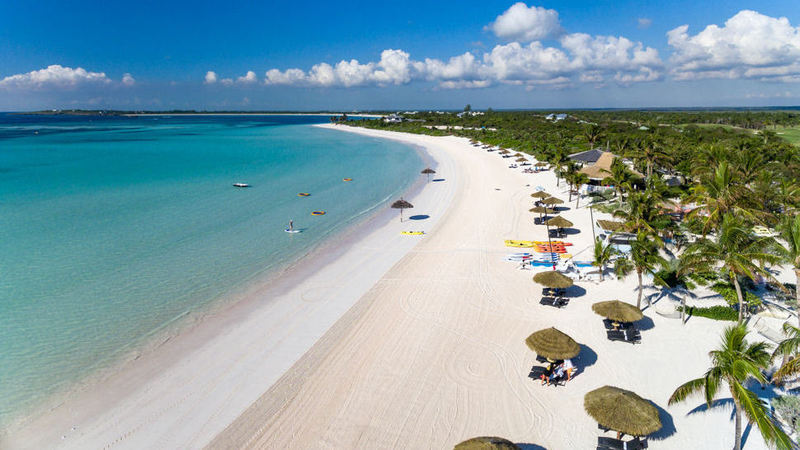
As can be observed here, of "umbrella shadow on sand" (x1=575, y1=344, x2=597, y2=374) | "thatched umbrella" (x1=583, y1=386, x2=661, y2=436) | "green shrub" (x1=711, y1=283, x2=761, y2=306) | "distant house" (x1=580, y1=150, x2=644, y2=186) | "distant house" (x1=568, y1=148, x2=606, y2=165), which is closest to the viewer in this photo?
"thatched umbrella" (x1=583, y1=386, x2=661, y2=436)

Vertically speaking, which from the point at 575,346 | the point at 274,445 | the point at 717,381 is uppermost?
the point at 717,381

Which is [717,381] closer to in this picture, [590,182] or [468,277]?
[468,277]

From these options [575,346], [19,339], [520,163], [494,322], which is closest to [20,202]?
[19,339]

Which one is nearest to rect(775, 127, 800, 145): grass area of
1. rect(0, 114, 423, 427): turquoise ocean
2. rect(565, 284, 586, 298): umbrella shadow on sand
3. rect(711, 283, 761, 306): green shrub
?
rect(0, 114, 423, 427): turquoise ocean

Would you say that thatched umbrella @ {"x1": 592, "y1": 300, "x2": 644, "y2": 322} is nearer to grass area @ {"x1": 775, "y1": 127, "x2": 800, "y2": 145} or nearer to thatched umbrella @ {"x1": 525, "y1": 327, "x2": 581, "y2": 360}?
thatched umbrella @ {"x1": 525, "y1": 327, "x2": 581, "y2": 360}

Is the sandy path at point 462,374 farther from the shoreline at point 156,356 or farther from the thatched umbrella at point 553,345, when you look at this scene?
the shoreline at point 156,356

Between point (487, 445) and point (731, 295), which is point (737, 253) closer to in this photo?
point (731, 295)

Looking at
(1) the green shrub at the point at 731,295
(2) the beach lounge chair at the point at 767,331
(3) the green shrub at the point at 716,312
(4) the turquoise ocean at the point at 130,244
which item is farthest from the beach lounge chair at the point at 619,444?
(4) the turquoise ocean at the point at 130,244
